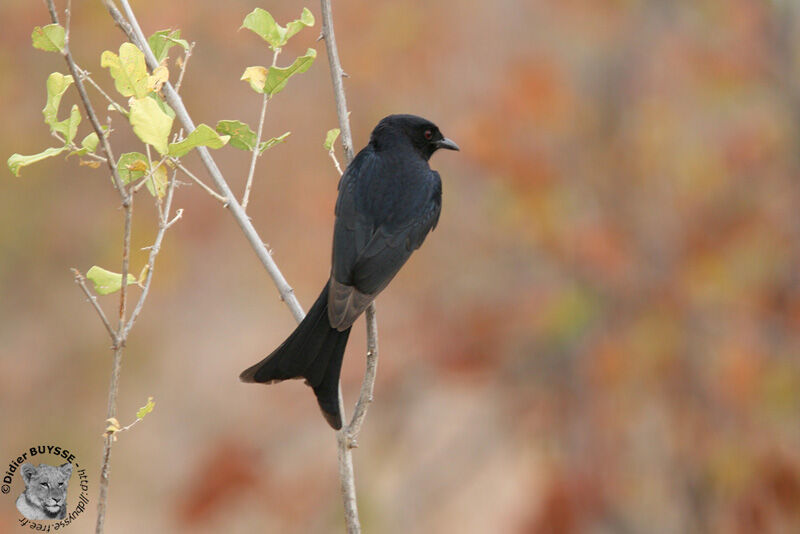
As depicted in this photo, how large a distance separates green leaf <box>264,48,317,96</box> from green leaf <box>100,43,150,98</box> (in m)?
0.47

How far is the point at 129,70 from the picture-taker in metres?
1.66

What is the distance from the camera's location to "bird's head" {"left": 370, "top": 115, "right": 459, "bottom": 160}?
10.7 ft

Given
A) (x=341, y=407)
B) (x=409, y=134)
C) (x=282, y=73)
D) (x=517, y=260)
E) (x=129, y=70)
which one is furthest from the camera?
(x=517, y=260)

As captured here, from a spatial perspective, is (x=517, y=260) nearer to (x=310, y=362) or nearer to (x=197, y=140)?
(x=310, y=362)

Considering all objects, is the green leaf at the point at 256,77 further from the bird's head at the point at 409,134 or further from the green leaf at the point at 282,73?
the bird's head at the point at 409,134

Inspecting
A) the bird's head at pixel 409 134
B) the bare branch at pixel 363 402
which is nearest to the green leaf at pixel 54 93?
the bare branch at pixel 363 402

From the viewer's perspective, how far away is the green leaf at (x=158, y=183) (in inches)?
71.3

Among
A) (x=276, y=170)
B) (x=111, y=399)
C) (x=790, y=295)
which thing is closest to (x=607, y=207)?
(x=790, y=295)

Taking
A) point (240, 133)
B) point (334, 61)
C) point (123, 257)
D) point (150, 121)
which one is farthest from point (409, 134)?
point (123, 257)

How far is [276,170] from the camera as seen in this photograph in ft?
21.4

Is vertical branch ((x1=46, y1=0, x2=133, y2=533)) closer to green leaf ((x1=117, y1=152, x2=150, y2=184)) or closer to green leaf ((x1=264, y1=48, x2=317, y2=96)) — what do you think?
green leaf ((x1=117, y1=152, x2=150, y2=184))

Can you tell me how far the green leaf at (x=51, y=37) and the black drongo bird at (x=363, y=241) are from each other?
1.09 m

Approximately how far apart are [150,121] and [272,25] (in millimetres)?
757

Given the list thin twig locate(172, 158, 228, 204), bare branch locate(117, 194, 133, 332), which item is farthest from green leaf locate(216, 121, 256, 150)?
bare branch locate(117, 194, 133, 332)
